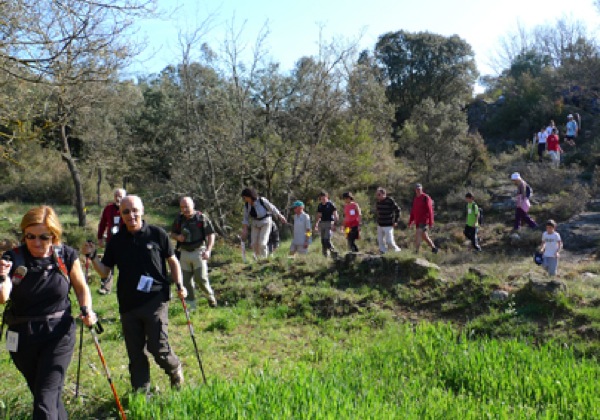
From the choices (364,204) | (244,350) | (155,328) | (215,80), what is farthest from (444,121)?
(155,328)

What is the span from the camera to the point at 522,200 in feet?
45.6

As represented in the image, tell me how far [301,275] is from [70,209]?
15.2 metres

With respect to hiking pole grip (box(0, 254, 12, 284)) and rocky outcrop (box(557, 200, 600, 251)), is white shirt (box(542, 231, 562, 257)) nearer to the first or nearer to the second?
rocky outcrop (box(557, 200, 600, 251))

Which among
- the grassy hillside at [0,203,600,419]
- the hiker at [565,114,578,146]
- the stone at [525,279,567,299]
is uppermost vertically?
the hiker at [565,114,578,146]

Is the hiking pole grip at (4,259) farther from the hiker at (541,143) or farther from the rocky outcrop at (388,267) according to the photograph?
the hiker at (541,143)

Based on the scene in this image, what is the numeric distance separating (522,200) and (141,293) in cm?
1207

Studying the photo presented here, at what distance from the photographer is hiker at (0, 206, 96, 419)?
360cm

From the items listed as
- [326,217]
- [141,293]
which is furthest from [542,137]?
[141,293]

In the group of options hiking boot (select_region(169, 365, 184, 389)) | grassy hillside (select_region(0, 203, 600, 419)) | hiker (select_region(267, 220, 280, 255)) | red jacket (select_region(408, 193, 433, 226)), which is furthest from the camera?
hiker (select_region(267, 220, 280, 255))

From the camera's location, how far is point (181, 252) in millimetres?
7715

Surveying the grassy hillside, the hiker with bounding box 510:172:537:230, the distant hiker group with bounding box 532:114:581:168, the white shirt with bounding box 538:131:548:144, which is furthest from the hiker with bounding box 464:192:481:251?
the white shirt with bounding box 538:131:548:144

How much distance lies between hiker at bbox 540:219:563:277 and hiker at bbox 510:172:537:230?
4.05 metres

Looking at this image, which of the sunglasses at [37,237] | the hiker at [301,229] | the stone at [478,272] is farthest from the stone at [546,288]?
the sunglasses at [37,237]

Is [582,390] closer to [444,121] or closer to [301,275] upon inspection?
[301,275]
